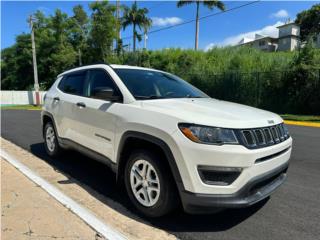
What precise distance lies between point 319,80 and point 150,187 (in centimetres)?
1605

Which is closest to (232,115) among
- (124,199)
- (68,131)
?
(124,199)

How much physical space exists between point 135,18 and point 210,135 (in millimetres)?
36657

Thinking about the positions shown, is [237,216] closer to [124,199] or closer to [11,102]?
[124,199]

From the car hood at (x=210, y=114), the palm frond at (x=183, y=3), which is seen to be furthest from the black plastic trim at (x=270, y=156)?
the palm frond at (x=183, y=3)

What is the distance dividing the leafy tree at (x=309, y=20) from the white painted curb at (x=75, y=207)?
47.7 meters

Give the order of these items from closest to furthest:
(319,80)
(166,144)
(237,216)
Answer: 1. (166,144)
2. (237,216)
3. (319,80)

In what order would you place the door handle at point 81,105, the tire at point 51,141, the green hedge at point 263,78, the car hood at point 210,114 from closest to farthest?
the car hood at point 210,114
the door handle at point 81,105
the tire at point 51,141
the green hedge at point 263,78

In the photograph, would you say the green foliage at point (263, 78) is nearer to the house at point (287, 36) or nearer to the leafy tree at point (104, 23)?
the leafy tree at point (104, 23)

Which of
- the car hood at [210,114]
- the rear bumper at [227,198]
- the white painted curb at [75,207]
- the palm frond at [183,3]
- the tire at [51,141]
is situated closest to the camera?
the rear bumper at [227,198]

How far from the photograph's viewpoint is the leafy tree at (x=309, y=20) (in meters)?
46.2

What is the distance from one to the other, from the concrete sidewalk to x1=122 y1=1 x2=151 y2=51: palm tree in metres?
34.1

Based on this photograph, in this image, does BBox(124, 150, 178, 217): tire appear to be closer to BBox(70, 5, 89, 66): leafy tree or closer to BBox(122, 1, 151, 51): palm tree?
BBox(122, 1, 151, 51): palm tree

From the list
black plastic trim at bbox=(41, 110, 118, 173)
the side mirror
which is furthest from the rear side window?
the side mirror

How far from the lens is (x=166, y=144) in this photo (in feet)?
10.9
